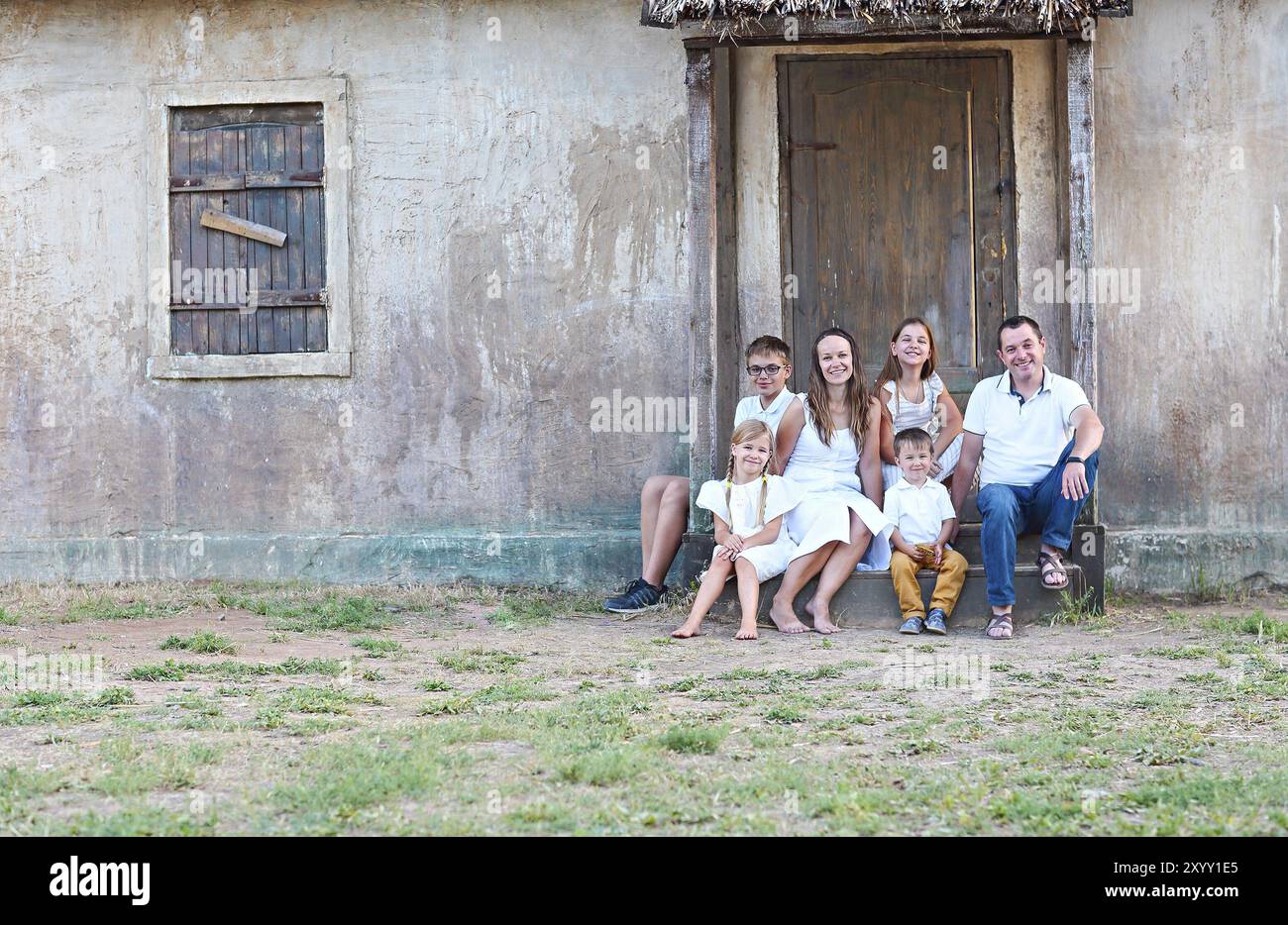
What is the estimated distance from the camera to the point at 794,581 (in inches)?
253

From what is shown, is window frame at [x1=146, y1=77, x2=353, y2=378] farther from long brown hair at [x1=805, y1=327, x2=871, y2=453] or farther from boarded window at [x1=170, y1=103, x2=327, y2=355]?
long brown hair at [x1=805, y1=327, x2=871, y2=453]

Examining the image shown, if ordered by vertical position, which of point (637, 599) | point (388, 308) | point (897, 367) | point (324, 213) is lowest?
point (637, 599)

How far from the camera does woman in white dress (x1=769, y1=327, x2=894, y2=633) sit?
21.0ft

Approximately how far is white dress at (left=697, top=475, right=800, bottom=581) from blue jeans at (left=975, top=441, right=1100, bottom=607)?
2.96 feet

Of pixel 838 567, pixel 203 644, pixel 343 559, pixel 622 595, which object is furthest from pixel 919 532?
pixel 343 559

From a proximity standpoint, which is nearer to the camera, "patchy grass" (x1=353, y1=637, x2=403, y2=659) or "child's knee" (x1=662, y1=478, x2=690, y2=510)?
"patchy grass" (x1=353, y1=637, x2=403, y2=659)

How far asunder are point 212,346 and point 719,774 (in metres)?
5.60

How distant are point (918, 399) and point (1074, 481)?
964mm

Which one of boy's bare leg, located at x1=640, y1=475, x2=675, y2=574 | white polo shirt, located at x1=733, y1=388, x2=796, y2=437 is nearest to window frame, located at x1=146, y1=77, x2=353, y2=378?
boy's bare leg, located at x1=640, y1=475, x2=675, y2=574

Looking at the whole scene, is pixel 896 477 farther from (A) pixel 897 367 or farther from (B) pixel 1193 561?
(B) pixel 1193 561

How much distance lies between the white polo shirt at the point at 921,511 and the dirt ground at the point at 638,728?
1.79 feet

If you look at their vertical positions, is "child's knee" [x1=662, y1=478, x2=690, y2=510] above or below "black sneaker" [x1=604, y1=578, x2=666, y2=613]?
above

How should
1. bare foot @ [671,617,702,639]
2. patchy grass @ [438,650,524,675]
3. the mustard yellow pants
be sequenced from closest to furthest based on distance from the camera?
patchy grass @ [438,650,524,675]
bare foot @ [671,617,702,639]
the mustard yellow pants

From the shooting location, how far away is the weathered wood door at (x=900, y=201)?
306 inches
